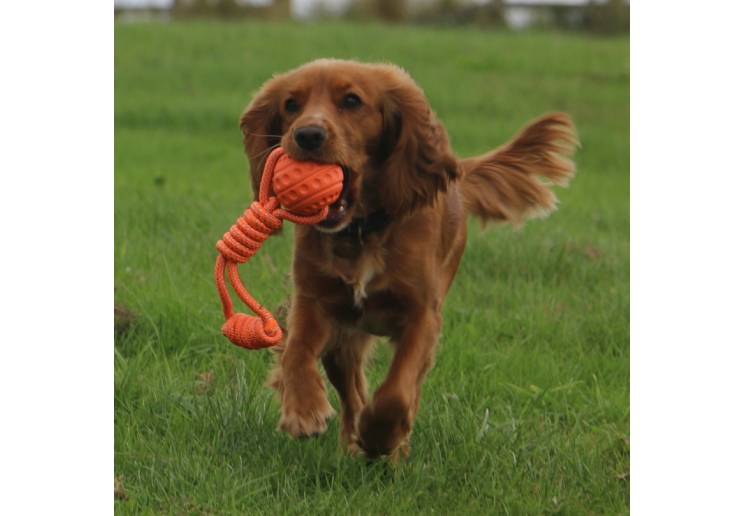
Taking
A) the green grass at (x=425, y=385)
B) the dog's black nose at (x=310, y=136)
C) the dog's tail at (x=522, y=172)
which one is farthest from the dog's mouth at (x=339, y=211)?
the dog's tail at (x=522, y=172)

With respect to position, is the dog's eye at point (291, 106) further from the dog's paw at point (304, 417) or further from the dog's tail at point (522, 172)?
the dog's tail at point (522, 172)

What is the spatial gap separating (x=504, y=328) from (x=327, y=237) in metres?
1.59

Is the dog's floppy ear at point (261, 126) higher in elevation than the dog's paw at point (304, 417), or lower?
higher

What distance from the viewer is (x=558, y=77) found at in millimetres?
12320

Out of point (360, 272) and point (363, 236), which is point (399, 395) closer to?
point (360, 272)

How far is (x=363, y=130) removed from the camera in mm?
2980

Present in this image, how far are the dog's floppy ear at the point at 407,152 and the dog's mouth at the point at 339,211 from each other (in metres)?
0.20

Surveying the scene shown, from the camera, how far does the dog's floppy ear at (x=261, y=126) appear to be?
3.12 metres

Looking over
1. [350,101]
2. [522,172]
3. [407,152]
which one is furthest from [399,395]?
[522,172]

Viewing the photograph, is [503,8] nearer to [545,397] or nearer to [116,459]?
[545,397]

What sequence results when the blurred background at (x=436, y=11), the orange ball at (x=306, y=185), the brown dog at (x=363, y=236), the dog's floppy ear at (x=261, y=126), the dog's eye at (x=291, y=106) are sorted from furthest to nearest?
1. the blurred background at (x=436, y=11)
2. the dog's floppy ear at (x=261, y=126)
3. the dog's eye at (x=291, y=106)
4. the brown dog at (x=363, y=236)
5. the orange ball at (x=306, y=185)

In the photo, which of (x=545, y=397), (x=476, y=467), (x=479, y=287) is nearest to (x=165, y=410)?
(x=476, y=467)

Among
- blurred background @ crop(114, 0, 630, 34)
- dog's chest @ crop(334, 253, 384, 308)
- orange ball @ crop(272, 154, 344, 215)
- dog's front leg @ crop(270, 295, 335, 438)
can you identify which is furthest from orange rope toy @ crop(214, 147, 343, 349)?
blurred background @ crop(114, 0, 630, 34)

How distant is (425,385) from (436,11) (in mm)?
13487
